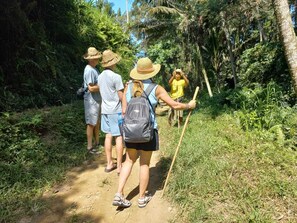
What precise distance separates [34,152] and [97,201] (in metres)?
1.76

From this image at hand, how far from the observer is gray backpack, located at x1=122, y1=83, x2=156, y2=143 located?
3.02 m

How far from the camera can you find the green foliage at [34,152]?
368 centimetres

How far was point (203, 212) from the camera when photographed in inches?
121

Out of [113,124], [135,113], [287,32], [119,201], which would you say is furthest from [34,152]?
[287,32]

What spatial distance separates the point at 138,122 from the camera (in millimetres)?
Answer: 3020

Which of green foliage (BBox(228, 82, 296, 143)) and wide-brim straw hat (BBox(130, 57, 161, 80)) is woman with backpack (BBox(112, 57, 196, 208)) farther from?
green foliage (BBox(228, 82, 296, 143))

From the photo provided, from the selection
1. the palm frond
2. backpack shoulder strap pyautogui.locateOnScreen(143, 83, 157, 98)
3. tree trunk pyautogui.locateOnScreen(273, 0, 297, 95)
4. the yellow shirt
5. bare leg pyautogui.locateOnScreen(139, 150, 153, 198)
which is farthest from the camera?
the palm frond

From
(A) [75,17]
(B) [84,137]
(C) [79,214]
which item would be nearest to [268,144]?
(C) [79,214]

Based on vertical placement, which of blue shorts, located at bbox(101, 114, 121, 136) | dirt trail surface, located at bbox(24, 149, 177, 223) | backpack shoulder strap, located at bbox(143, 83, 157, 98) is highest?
backpack shoulder strap, located at bbox(143, 83, 157, 98)

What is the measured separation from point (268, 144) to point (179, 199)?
74.7 inches

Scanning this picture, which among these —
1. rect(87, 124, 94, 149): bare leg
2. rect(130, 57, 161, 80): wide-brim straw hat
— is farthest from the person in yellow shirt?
rect(130, 57, 161, 80): wide-brim straw hat

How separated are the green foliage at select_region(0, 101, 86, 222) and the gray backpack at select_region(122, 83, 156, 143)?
1.69 m

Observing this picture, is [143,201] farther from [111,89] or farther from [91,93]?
[91,93]

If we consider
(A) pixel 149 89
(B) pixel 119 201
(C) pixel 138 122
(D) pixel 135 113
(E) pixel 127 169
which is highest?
(A) pixel 149 89
